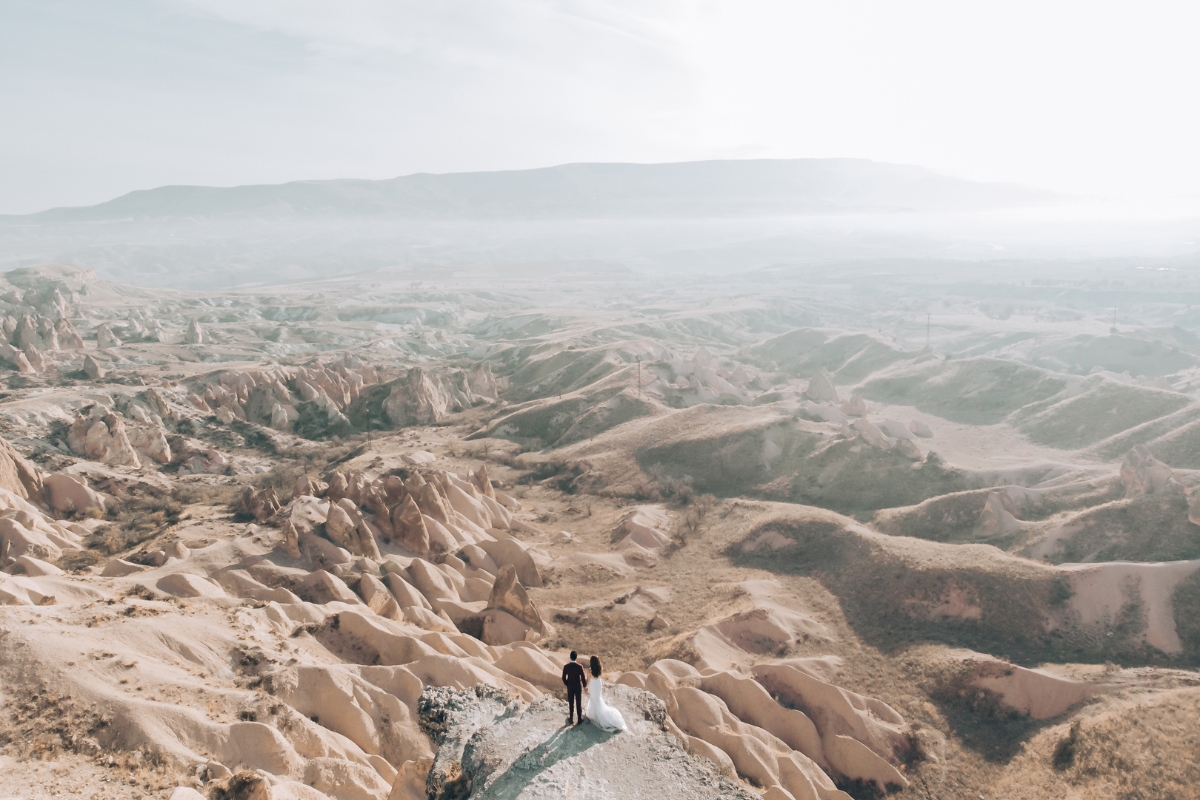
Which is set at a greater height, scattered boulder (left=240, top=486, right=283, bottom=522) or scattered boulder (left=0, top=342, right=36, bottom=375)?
scattered boulder (left=0, top=342, right=36, bottom=375)

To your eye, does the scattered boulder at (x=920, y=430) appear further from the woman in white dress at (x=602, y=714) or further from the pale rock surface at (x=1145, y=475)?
the woman in white dress at (x=602, y=714)

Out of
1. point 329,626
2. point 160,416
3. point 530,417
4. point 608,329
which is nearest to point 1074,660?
point 329,626

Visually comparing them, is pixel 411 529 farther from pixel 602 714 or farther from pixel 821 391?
pixel 821 391

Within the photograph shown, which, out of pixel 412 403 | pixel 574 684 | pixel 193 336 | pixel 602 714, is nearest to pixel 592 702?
pixel 602 714

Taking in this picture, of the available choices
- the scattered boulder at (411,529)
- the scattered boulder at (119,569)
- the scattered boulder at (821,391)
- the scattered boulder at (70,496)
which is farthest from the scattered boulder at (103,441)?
the scattered boulder at (821,391)

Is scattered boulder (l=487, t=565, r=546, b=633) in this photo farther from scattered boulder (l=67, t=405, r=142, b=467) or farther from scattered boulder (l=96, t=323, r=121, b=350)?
scattered boulder (l=96, t=323, r=121, b=350)

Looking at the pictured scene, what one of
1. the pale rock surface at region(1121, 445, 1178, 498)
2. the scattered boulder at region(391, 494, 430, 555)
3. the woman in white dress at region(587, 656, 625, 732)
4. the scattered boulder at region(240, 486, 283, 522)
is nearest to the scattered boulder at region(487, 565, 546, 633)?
the scattered boulder at region(391, 494, 430, 555)
